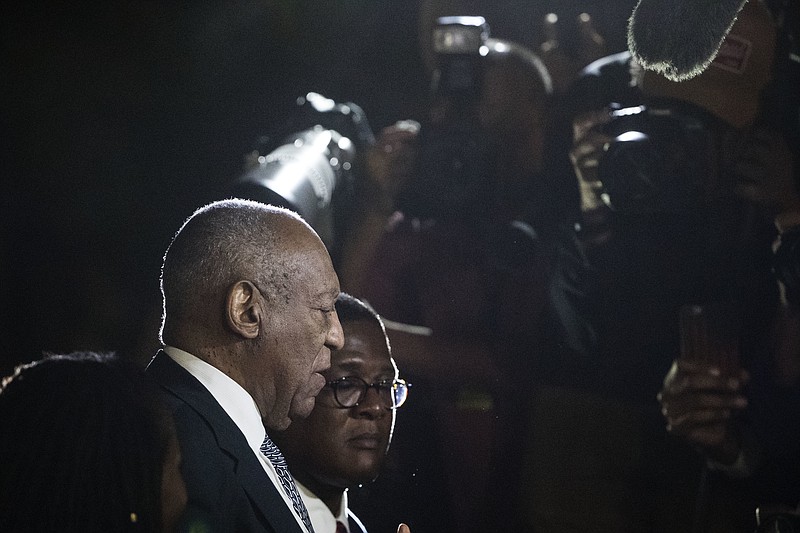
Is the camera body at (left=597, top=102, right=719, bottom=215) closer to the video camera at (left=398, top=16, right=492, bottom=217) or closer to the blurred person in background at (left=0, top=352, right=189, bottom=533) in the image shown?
the video camera at (left=398, top=16, right=492, bottom=217)

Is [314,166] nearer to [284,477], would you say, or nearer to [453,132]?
[453,132]

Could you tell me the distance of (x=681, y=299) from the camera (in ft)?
5.83

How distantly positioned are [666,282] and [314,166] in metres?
0.71

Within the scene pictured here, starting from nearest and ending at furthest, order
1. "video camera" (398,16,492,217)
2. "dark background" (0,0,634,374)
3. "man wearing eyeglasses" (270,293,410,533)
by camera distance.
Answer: "man wearing eyeglasses" (270,293,410,533) < "video camera" (398,16,492,217) < "dark background" (0,0,634,374)

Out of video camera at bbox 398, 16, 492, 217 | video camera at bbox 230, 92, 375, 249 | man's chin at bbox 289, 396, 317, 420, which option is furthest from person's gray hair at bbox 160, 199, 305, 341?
video camera at bbox 398, 16, 492, 217

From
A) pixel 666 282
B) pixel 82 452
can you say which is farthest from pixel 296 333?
pixel 666 282

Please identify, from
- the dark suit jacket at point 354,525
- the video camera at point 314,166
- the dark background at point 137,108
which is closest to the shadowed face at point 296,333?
the dark suit jacket at point 354,525

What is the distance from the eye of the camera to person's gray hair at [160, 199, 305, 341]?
3.10ft

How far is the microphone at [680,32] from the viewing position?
3.74 feet

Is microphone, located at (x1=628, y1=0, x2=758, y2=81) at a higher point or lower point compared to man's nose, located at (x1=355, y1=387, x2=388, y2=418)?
higher

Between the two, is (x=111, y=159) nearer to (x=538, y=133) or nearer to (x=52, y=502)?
(x=538, y=133)

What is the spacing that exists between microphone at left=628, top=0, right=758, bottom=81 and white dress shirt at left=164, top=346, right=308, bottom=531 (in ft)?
2.17

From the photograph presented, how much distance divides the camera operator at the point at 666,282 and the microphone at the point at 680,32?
293mm

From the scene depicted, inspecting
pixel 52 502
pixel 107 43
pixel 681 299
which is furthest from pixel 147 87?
pixel 52 502
